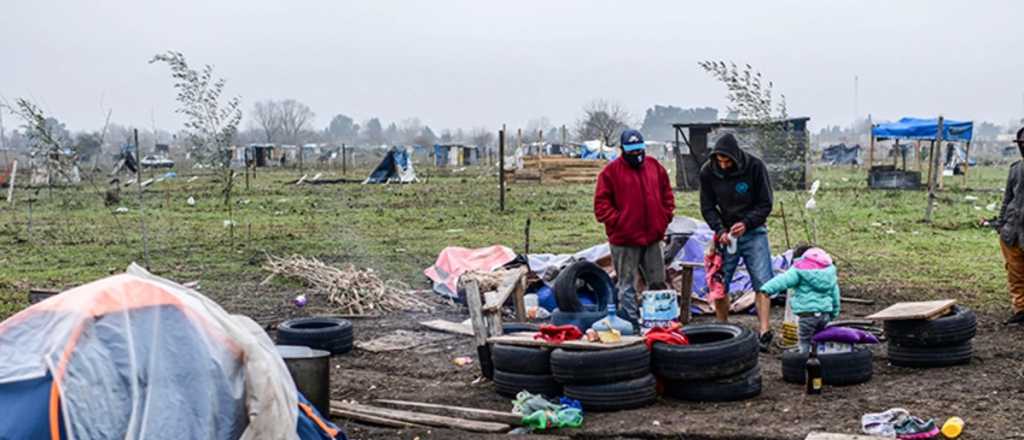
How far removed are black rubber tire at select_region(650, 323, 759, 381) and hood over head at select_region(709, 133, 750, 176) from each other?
6.98ft

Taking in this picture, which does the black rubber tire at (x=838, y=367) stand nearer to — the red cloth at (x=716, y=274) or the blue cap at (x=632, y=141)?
the red cloth at (x=716, y=274)

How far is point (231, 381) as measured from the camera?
4.88 m

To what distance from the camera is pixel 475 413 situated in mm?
6668

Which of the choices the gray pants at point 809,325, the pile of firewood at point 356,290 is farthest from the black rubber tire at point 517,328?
the pile of firewood at point 356,290

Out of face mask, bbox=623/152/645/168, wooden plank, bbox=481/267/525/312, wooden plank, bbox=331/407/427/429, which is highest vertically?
face mask, bbox=623/152/645/168

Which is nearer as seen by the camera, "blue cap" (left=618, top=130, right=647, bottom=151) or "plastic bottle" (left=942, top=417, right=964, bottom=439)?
"plastic bottle" (left=942, top=417, right=964, bottom=439)

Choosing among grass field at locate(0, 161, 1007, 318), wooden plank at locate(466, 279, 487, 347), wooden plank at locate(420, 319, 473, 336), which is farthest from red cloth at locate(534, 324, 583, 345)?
grass field at locate(0, 161, 1007, 318)

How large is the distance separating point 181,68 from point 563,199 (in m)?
13.2

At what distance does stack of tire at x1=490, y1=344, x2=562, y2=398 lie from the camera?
7.00m

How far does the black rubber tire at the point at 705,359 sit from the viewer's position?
674 centimetres

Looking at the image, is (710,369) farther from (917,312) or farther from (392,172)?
(392,172)

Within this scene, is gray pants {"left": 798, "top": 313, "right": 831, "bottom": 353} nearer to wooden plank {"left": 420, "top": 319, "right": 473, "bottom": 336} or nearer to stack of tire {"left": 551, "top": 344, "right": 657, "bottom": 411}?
stack of tire {"left": 551, "top": 344, "right": 657, "bottom": 411}

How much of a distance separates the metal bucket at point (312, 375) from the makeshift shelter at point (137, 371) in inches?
46.0

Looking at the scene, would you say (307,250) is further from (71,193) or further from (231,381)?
(71,193)
